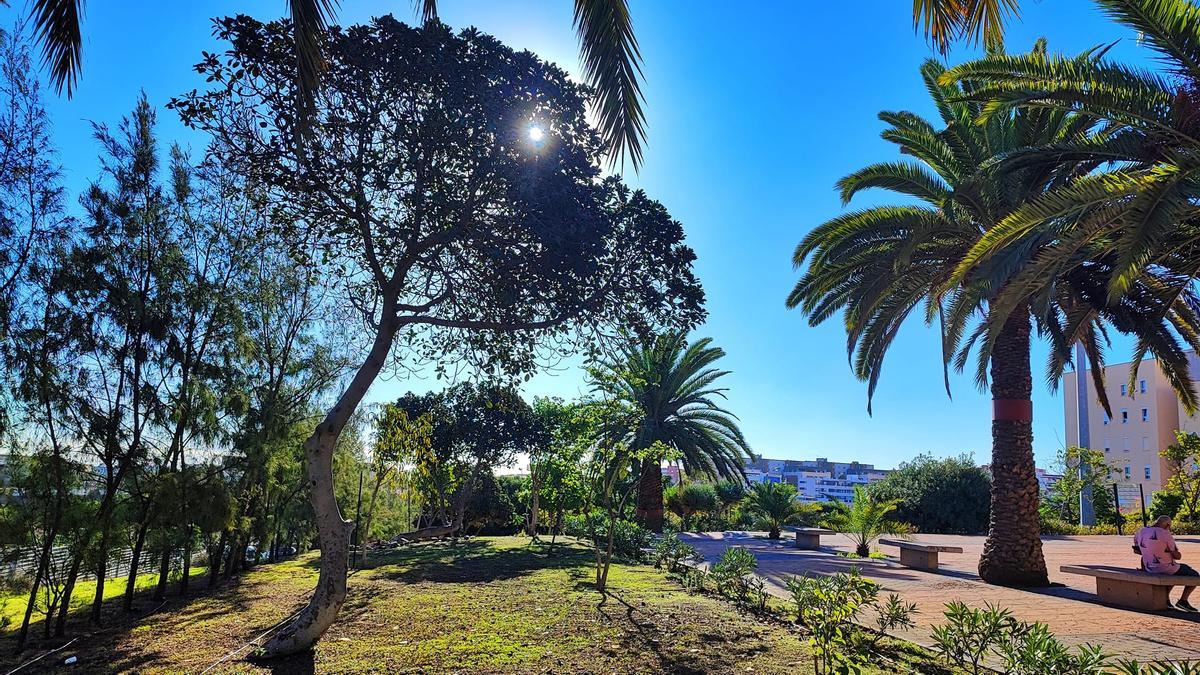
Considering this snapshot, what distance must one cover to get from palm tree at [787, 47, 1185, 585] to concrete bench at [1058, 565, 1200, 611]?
159 centimetres

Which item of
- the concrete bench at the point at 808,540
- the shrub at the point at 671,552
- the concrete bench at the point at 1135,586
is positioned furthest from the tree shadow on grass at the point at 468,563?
the concrete bench at the point at 1135,586

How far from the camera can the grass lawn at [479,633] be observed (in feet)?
19.8

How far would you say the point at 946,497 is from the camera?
2667cm

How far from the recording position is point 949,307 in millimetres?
12953

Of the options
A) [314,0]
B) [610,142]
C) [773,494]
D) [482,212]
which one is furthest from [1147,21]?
[773,494]

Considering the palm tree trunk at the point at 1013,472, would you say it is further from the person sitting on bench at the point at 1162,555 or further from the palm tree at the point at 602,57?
the palm tree at the point at 602,57

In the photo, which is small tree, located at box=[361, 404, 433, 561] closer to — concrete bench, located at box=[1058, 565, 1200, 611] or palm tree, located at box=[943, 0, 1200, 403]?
palm tree, located at box=[943, 0, 1200, 403]

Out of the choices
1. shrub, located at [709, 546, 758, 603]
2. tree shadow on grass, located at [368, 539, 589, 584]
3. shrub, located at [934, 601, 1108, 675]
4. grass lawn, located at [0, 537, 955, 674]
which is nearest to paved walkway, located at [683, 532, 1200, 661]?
shrub, located at [709, 546, 758, 603]

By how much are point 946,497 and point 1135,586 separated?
18.6 metres

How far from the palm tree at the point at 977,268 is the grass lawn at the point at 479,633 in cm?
610

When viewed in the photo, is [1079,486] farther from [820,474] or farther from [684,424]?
[820,474]

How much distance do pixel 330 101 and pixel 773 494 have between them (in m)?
22.7

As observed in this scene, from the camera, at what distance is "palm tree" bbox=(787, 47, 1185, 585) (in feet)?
35.6

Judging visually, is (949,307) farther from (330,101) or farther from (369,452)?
(369,452)
